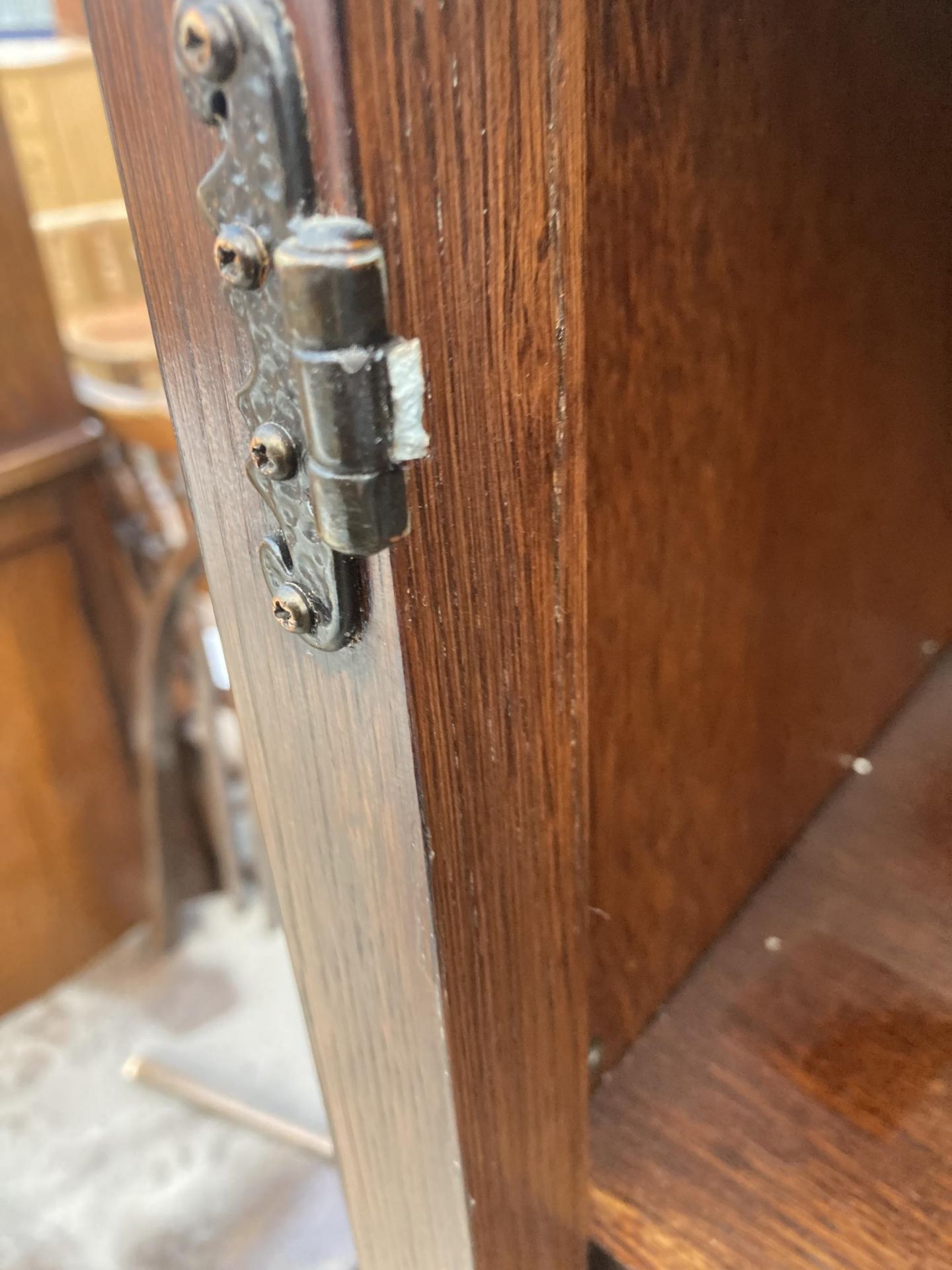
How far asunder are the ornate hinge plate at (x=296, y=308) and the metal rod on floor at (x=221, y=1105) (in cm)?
94

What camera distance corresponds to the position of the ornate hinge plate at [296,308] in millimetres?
171

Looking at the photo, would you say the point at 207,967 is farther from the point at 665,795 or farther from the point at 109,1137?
the point at 665,795

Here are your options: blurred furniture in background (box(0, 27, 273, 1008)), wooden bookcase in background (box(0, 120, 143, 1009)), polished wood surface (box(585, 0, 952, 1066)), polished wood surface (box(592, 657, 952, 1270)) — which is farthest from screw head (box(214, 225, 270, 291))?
wooden bookcase in background (box(0, 120, 143, 1009))

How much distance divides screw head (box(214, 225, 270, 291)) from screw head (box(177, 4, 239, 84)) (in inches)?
1.0

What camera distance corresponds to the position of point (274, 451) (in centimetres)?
21

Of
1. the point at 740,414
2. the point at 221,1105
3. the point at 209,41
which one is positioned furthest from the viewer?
the point at 221,1105

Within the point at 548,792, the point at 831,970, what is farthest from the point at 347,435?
the point at 831,970

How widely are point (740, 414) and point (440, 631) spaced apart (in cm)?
18

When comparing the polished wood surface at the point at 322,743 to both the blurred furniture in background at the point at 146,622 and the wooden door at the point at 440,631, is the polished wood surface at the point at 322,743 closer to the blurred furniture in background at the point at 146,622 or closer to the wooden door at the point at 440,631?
the wooden door at the point at 440,631

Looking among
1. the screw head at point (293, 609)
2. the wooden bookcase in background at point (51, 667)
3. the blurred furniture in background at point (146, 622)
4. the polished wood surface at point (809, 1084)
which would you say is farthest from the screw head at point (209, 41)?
Result: the wooden bookcase in background at point (51, 667)

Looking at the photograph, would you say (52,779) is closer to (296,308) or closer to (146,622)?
(146,622)

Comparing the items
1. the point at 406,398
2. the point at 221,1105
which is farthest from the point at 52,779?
the point at 406,398

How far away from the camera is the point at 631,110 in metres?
0.26

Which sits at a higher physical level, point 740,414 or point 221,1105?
point 740,414
